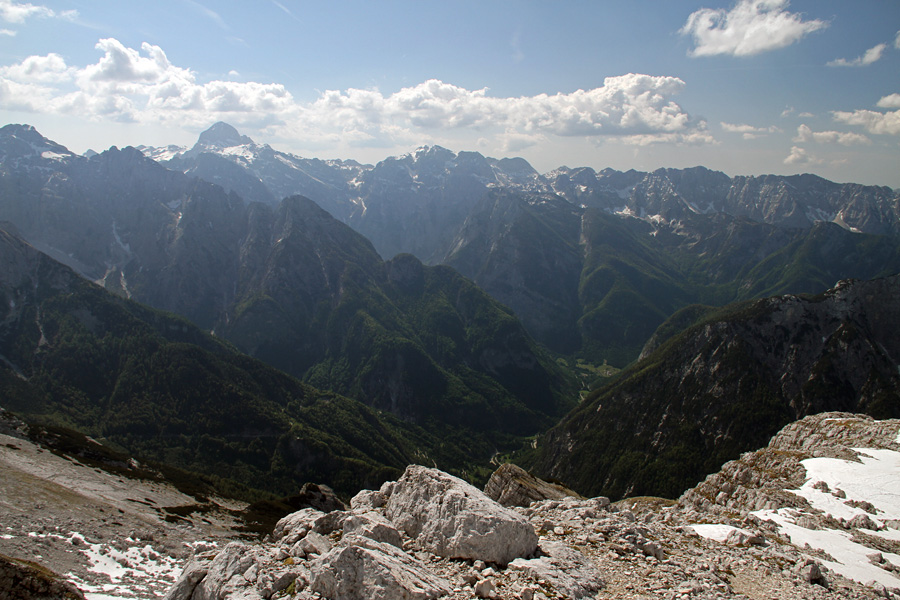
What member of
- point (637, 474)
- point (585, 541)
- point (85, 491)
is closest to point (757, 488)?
point (585, 541)

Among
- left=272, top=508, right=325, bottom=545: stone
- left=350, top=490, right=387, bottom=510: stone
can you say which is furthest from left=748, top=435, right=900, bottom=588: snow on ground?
left=272, top=508, right=325, bottom=545: stone

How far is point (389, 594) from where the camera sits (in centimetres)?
2264

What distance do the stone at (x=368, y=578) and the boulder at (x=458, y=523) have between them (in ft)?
12.2

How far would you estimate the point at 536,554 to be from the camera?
93.3 ft

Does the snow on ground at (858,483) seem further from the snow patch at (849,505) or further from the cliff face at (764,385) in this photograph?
the cliff face at (764,385)

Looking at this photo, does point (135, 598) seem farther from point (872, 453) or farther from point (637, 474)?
point (637, 474)

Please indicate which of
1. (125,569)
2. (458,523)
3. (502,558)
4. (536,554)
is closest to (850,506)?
(536,554)

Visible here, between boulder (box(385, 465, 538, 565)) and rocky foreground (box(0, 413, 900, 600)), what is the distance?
8 centimetres

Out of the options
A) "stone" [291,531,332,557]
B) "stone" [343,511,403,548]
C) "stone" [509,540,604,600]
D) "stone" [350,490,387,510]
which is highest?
"stone" [509,540,604,600]

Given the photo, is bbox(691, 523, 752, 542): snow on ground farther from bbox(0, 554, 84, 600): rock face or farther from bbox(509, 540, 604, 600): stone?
bbox(0, 554, 84, 600): rock face

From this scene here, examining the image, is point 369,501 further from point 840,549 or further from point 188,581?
point 840,549

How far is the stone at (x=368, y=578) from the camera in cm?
2272

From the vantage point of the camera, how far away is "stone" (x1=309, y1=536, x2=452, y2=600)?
22.7 metres

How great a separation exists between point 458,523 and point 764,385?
187541 mm
